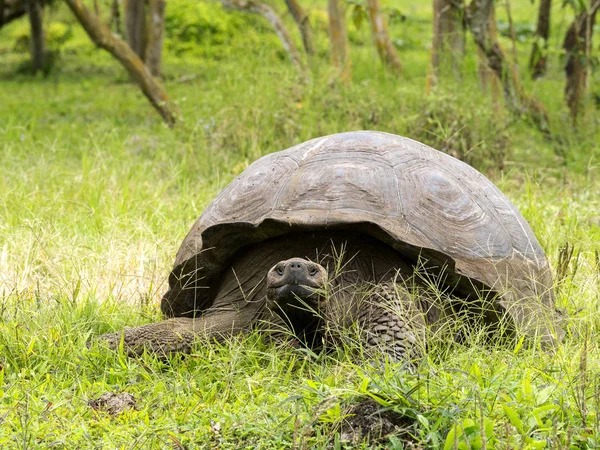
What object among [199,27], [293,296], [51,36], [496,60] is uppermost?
[496,60]

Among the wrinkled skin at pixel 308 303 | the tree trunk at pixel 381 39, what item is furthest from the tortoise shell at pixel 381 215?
the tree trunk at pixel 381 39

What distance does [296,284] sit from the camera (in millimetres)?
2631

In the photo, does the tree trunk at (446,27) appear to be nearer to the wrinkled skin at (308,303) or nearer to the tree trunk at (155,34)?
the tree trunk at (155,34)

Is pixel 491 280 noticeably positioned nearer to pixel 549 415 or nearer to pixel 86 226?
pixel 549 415

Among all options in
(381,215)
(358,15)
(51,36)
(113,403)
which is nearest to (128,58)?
(358,15)

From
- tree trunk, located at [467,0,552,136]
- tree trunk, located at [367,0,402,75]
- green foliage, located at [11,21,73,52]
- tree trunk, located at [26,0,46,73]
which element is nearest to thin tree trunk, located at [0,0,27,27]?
tree trunk, located at [26,0,46,73]

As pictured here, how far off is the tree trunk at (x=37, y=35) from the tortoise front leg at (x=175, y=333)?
34.2ft

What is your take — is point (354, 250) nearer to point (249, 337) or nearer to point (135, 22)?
point (249, 337)

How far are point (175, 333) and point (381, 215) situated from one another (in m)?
0.81

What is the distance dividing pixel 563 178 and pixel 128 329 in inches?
144

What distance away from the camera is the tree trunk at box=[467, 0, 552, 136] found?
21.7ft

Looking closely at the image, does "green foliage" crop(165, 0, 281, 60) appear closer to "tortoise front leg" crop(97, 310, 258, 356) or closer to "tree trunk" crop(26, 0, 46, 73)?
"tree trunk" crop(26, 0, 46, 73)

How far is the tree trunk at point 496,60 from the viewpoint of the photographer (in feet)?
21.7

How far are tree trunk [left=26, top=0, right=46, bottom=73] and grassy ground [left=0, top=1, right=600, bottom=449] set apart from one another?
5222 mm
